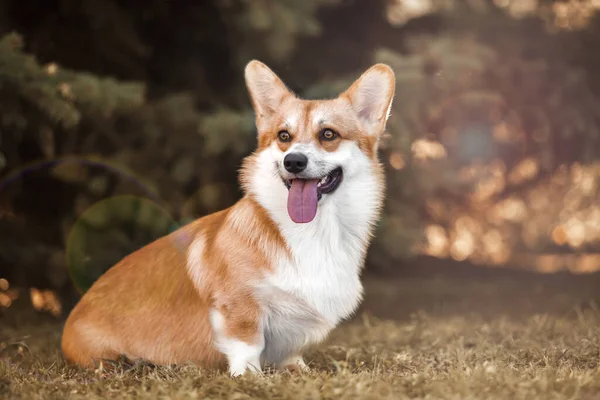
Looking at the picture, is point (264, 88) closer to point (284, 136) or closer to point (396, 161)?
point (284, 136)

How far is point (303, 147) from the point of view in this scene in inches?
138

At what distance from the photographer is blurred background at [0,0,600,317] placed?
5754mm

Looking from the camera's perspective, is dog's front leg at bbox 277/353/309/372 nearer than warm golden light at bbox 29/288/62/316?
Yes

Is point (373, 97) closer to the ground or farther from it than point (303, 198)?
farther from it

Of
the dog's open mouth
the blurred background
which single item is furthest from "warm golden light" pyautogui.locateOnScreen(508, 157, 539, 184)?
the dog's open mouth

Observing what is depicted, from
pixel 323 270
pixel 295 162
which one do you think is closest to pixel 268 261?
pixel 323 270

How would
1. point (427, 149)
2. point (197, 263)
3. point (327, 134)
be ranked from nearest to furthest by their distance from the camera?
1. point (327, 134)
2. point (197, 263)
3. point (427, 149)

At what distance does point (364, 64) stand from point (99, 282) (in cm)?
404

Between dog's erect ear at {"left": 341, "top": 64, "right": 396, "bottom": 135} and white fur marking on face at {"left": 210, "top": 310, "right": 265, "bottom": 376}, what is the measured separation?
138cm

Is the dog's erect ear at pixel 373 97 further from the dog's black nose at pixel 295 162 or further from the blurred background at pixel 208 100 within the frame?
the blurred background at pixel 208 100

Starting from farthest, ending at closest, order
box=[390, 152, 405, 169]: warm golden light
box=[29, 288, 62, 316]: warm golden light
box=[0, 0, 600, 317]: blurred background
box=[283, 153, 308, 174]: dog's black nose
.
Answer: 1. box=[29, 288, 62, 316]: warm golden light
2. box=[390, 152, 405, 169]: warm golden light
3. box=[0, 0, 600, 317]: blurred background
4. box=[283, 153, 308, 174]: dog's black nose

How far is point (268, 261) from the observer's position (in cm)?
357

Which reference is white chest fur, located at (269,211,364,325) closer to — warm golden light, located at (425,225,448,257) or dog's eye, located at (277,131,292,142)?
dog's eye, located at (277,131,292,142)

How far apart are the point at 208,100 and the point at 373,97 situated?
3.01 metres
